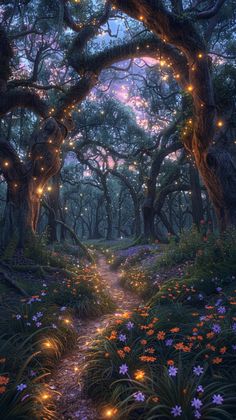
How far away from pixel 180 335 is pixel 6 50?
1045cm

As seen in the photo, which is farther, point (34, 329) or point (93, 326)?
point (93, 326)

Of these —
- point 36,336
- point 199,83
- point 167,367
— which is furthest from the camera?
point 199,83

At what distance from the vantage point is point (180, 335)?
4492 mm

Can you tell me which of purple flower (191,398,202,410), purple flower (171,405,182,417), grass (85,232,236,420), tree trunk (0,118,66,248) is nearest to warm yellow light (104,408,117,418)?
grass (85,232,236,420)

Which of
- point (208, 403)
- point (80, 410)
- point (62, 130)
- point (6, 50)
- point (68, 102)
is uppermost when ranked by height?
point (6, 50)

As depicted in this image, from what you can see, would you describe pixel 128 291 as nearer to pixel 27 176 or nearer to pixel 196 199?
pixel 27 176

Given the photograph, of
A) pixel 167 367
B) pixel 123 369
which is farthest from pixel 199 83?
pixel 123 369

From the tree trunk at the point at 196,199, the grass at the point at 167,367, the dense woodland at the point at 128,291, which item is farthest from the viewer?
the tree trunk at the point at 196,199

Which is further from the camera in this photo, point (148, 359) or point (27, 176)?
point (27, 176)

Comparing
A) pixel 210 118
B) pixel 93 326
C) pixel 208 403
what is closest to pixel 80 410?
pixel 208 403

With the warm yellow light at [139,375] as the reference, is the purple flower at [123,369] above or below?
above

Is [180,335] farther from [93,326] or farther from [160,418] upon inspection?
[93,326]

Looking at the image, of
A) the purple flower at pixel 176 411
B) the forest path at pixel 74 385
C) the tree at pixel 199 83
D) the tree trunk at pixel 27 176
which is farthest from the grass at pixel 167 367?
the tree trunk at pixel 27 176

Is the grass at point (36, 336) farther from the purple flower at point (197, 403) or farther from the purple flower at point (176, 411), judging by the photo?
the purple flower at point (197, 403)
